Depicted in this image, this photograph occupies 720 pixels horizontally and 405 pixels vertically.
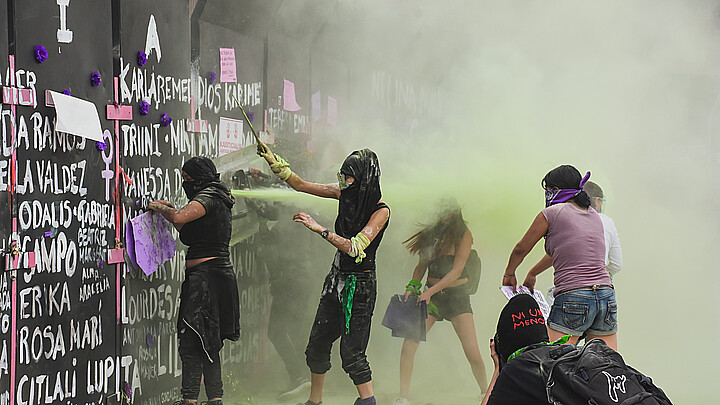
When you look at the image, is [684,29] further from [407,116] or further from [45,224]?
[45,224]

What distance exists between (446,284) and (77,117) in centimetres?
304

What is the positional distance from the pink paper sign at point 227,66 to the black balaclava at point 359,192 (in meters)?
1.52

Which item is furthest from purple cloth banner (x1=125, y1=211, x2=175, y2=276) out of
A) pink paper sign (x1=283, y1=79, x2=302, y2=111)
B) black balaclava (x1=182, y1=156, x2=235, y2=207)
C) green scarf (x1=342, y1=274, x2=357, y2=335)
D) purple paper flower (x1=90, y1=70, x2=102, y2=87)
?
pink paper sign (x1=283, y1=79, x2=302, y2=111)

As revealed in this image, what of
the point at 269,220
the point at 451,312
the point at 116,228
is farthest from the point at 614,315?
the point at 116,228

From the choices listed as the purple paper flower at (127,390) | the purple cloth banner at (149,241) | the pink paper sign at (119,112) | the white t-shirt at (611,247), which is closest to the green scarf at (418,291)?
the white t-shirt at (611,247)

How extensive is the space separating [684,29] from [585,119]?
118 cm

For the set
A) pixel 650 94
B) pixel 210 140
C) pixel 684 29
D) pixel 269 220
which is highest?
pixel 684 29

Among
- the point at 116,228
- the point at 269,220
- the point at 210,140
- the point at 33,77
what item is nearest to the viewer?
the point at 33,77

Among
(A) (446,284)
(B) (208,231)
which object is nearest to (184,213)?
(B) (208,231)

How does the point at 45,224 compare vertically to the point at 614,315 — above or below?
above

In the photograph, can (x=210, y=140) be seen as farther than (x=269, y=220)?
No

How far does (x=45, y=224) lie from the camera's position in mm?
3801

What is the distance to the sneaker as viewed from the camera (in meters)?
5.79

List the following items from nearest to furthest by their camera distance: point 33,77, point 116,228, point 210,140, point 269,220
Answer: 1. point 33,77
2. point 116,228
3. point 210,140
4. point 269,220
